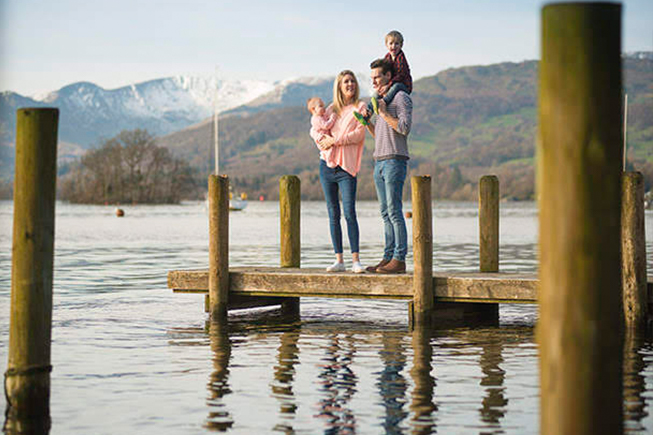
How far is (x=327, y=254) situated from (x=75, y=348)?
2124cm

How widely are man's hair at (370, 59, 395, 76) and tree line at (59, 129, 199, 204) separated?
122 metres

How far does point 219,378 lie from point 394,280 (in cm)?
325

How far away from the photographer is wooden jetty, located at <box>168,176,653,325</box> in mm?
11531

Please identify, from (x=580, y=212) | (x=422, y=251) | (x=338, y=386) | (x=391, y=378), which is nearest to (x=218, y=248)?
(x=422, y=251)

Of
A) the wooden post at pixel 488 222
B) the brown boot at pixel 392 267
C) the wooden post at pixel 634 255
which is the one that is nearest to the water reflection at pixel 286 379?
the brown boot at pixel 392 267

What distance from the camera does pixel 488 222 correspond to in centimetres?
1285

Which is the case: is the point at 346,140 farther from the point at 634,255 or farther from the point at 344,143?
the point at 634,255

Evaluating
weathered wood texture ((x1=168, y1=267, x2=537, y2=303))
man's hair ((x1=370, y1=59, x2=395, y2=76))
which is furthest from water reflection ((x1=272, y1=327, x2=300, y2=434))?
man's hair ((x1=370, y1=59, x2=395, y2=76))

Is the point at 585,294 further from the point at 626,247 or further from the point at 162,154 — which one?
the point at 162,154

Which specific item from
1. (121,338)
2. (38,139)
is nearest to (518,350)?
(121,338)

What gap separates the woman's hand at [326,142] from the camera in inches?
454

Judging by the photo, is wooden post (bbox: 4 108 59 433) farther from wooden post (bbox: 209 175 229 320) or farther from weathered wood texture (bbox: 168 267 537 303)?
wooden post (bbox: 209 175 229 320)

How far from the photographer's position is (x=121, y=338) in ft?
41.5

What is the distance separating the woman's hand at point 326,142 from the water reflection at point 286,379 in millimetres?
2433
